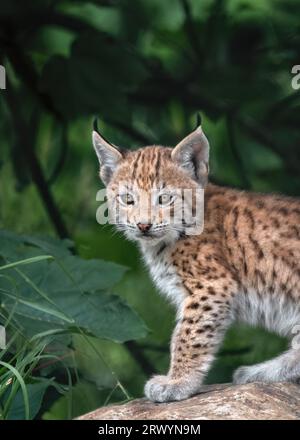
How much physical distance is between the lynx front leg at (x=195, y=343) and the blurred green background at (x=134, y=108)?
51.3 inches

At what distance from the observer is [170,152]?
22.5 feet

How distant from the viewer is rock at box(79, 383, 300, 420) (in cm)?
544

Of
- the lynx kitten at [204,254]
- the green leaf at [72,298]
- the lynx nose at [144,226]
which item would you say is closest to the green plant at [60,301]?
the green leaf at [72,298]

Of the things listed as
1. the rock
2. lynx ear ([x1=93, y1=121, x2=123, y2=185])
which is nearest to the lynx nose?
lynx ear ([x1=93, y1=121, x2=123, y2=185])

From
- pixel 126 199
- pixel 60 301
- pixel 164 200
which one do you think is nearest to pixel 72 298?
pixel 60 301

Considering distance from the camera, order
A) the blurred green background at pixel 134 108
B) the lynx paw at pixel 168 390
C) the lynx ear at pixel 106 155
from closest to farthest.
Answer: the lynx paw at pixel 168 390
the lynx ear at pixel 106 155
the blurred green background at pixel 134 108

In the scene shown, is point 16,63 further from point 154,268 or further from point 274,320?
point 274,320

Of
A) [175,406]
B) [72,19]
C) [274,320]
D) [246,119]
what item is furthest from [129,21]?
[175,406]

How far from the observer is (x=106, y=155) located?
698 cm

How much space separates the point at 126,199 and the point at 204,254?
523mm

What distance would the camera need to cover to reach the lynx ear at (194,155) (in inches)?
264

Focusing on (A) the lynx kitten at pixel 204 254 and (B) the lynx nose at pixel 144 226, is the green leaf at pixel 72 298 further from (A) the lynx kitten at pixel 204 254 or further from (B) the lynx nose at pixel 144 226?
(B) the lynx nose at pixel 144 226

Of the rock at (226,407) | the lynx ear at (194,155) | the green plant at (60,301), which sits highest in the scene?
Result: the lynx ear at (194,155)
